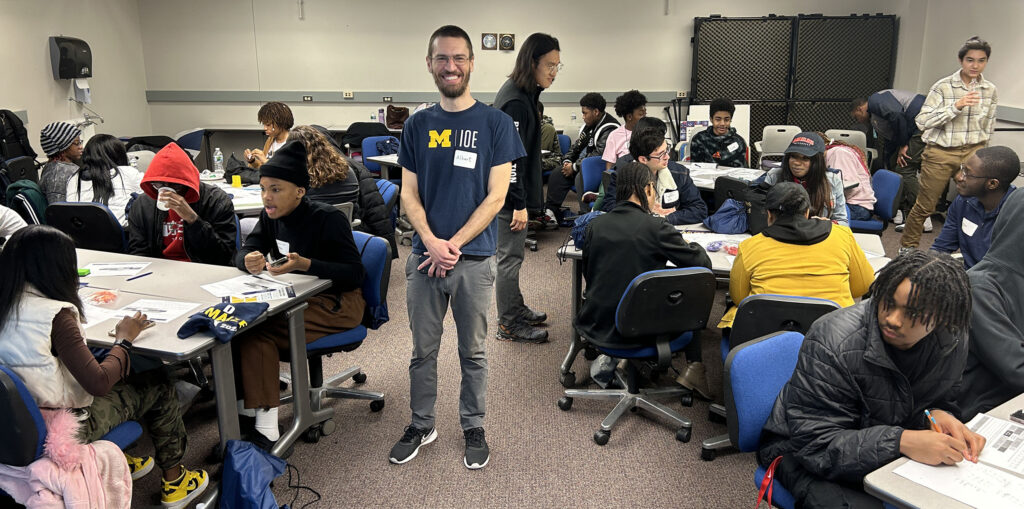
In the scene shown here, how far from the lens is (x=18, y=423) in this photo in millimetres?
1785

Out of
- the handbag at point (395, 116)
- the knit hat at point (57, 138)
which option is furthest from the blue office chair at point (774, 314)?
the handbag at point (395, 116)

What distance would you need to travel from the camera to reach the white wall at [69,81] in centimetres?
653

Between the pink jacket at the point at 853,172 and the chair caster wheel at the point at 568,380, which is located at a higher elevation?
the pink jacket at the point at 853,172

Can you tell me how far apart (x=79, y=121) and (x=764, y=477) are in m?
7.90

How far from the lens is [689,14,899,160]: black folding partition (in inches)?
329

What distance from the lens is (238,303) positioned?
7.78ft

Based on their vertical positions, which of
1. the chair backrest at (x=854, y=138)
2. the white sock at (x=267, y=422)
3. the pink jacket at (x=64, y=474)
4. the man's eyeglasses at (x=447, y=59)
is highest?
the man's eyeglasses at (x=447, y=59)

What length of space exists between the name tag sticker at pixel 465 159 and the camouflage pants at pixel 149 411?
1276mm

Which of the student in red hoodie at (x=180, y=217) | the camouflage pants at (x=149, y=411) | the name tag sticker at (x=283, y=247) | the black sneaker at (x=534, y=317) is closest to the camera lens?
the camouflage pants at (x=149, y=411)

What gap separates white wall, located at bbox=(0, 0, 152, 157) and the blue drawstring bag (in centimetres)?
660

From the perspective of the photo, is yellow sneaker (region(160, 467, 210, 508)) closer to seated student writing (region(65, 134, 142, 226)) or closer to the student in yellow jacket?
seated student writing (region(65, 134, 142, 226))

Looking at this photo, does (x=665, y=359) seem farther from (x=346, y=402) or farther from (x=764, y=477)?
(x=346, y=402)

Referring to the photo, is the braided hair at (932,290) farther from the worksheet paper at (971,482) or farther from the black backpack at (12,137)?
the black backpack at (12,137)

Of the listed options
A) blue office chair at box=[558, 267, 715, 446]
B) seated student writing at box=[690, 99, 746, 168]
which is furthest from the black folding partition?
blue office chair at box=[558, 267, 715, 446]
